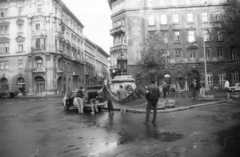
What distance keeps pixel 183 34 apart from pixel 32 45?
33287mm

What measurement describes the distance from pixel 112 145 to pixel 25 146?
2.38 m

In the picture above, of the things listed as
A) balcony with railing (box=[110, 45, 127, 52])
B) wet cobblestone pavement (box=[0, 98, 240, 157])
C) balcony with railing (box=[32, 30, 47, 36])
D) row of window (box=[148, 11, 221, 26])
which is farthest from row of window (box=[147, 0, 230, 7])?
wet cobblestone pavement (box=[0, 98, 240, 157])

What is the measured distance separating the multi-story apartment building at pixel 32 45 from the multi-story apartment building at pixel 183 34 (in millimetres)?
15576

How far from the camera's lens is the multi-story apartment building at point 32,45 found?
4581cm

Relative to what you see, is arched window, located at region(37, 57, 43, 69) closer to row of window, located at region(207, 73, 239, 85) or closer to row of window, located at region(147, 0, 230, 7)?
row of window, located at region(147, 0, 230, 7)

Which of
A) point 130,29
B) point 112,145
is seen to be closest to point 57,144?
point 112,145

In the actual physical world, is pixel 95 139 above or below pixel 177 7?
below

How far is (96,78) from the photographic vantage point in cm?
7156

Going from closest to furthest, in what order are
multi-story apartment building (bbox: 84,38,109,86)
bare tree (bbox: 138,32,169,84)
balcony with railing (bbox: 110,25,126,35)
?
bare tree (bbox: 138,32,169,84) < balcony with railing (bbox: 110,25,126,35) < multi-story apartment building (bbox: 84,38,109,86)

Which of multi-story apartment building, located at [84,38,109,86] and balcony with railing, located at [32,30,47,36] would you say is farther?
multi-story apartment building, located at [84,38,109,86]

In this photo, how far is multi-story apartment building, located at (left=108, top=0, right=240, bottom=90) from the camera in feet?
133

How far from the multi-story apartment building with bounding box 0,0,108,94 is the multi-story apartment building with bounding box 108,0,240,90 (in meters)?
15.6

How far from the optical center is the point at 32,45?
46500 millimetres

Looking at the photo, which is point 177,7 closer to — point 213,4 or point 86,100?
point 213,4
